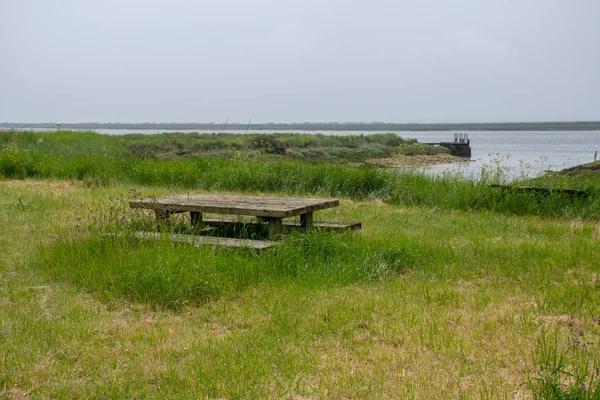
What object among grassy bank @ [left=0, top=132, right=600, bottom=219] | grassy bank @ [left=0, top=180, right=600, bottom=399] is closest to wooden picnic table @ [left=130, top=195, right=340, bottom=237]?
grassy bank @ [left=0, top=180, right=600, bottom=399]

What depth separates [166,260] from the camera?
19.2 feet

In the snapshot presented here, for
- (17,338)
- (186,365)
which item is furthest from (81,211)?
(186,365)

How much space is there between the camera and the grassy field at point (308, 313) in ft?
12.6

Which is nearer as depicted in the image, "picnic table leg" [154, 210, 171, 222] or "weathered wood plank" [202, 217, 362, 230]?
"picnic table leg" [154, 210, 171, 222]

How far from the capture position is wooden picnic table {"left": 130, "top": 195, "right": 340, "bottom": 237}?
22.7ft

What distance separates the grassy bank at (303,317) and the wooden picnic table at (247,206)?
362mm

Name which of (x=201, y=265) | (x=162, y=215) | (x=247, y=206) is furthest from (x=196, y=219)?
(x=201, y=265)

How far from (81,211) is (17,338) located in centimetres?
572

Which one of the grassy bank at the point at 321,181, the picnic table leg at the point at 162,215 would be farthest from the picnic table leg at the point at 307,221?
the grassy bank at the point at 321,181

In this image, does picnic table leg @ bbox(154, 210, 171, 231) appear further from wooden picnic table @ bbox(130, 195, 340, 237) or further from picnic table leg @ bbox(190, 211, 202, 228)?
picnic table leg @ bbox(190, 211, 202, 228)

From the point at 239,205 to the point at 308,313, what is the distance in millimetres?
2423

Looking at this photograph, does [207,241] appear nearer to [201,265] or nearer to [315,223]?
[201,265]

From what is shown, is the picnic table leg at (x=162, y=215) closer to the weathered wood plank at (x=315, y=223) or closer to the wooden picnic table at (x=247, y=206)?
the wooden picnic table at (x=247, y=206)

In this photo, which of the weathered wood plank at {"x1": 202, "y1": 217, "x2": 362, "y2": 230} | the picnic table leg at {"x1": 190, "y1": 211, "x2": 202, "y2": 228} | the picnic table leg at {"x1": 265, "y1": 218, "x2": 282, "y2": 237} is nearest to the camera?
the picnic table leg at {"x1": 265, "y1": 218, "x2": 282, "y2": 237}
